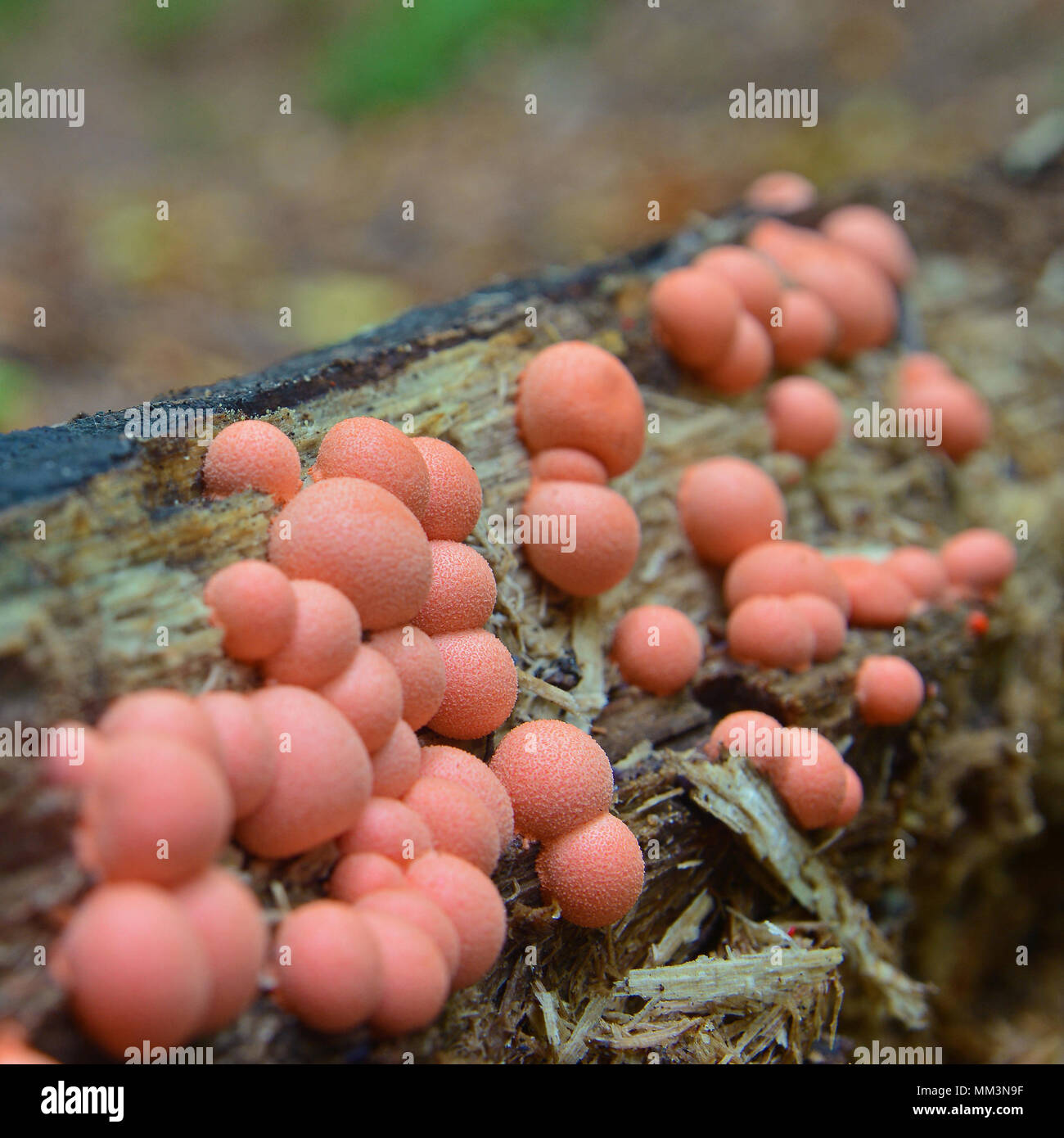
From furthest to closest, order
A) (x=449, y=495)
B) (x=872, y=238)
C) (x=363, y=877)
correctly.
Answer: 1. (x=872, y=238)
2. (x=449, y=495)
3. (x=363, y=877)

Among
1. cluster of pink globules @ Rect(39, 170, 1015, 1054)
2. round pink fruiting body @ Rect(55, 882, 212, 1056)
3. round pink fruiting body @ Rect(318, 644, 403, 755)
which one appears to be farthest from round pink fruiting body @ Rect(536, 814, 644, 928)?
round pink fruiting body @ Rect(55, 882, 212, 1056)

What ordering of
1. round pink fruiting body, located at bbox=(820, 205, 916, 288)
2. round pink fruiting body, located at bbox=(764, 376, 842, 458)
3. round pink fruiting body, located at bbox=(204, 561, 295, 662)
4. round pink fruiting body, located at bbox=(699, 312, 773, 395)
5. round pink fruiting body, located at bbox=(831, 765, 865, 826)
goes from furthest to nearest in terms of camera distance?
round pink fruiting body, located at bbox=(820, 205, 916, 288) → round pink fruiting body, located at bbox=(764, 376, 842, 458) → round pink fruiting body, located at bbox=(699, 312, 773, 395) → round pink fruiting body, located at bbox=(831, 765, 865, 826) → round pink fruiting body, located at bbox=(204, 561, 295, 662)

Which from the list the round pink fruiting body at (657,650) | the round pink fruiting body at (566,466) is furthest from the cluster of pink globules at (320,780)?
the round pink fruiting body at (657,650)

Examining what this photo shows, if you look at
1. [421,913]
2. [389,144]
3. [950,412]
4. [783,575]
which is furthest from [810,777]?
[389,144]

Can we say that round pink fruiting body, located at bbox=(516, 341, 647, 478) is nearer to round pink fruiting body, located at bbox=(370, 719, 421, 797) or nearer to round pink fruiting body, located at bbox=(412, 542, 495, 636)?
round pink fruiting body, located at bbox=(412, 542, 495, 636)

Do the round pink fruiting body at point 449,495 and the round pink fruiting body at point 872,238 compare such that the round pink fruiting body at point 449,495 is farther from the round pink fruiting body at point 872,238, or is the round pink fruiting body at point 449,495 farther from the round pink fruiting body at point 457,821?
the round pink fruiting body at point 872,238

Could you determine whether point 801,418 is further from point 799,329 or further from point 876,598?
point 876,598
